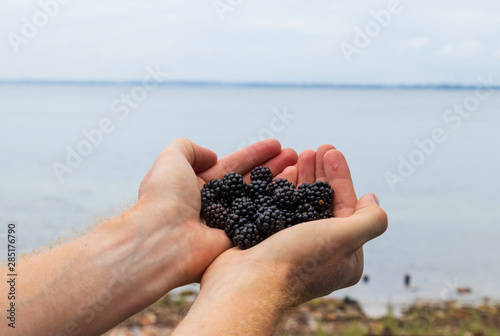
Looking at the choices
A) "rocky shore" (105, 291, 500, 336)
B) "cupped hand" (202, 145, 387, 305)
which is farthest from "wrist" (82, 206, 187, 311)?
"rocky shore" (105, 291, 500, 336)

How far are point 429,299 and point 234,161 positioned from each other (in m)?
2.56

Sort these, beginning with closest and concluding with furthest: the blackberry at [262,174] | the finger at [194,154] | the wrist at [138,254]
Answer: the wrist at [138,254]
the finger at [194,154]
the blackberry at [262,174]

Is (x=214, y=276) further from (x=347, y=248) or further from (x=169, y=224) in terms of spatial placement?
(x=347, y=248)

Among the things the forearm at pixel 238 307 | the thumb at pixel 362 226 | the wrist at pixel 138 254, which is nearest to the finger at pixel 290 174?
the thumb at pixel 362 226

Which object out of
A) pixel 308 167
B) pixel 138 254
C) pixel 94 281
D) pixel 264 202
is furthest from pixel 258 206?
pixel 94 281

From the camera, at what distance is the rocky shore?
364 centimetres

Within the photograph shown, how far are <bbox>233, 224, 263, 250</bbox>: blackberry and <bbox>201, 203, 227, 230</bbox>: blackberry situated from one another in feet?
0.56

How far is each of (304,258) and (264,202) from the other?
18.6 inches

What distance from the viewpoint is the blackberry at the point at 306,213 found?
7.43 ft

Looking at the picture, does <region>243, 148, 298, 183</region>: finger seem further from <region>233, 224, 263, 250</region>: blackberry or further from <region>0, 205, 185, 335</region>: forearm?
<region>0, 205, 185, 335</region>: forearm

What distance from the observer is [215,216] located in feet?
7.68

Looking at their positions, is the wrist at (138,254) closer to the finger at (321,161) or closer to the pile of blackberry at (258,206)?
the pile of blackberry at (258,206)

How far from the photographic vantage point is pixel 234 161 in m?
2.79

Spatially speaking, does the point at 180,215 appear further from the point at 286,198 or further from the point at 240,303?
the point at 240,303
